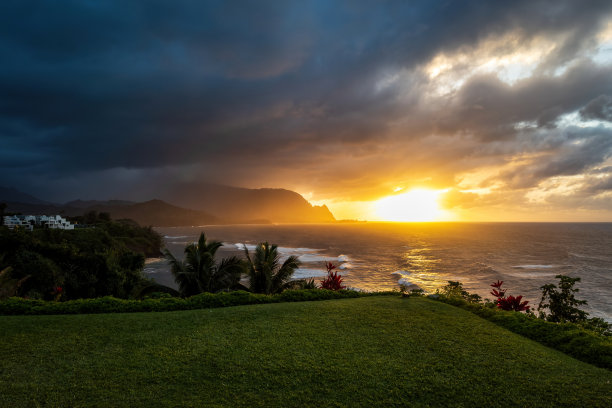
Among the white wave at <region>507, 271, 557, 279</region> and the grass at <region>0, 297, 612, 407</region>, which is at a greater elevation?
the grass at <region>0, 297, 612, 407</region>

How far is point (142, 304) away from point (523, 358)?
1033cm

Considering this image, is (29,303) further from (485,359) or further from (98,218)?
(98,218)

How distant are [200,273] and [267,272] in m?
3.33

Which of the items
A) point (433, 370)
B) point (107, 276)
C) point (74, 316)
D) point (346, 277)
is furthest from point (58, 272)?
point (346, 277)

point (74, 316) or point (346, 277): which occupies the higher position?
point (74, 316)

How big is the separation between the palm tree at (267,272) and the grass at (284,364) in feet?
22.7

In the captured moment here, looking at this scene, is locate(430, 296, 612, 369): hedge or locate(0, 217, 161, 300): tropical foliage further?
locate(0, 217, 161, 300): tropical foliage

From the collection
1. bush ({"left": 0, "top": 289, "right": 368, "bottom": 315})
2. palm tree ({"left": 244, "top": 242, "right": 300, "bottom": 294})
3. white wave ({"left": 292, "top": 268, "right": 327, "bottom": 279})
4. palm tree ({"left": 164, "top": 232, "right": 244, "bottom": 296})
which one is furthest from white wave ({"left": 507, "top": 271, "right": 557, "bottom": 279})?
bush ({"left": 0, "top": 289, "right": 368, "bottom": 315})

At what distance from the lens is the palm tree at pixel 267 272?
15477mm

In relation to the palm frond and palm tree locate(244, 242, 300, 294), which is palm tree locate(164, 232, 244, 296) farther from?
the palm frond

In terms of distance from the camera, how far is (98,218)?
293ft

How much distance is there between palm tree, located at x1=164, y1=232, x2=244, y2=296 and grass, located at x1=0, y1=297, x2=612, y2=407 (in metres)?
6.73

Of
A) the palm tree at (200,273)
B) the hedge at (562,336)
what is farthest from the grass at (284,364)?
the palm tree at (200,273)

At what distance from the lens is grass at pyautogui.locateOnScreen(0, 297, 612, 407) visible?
15.8 ft
